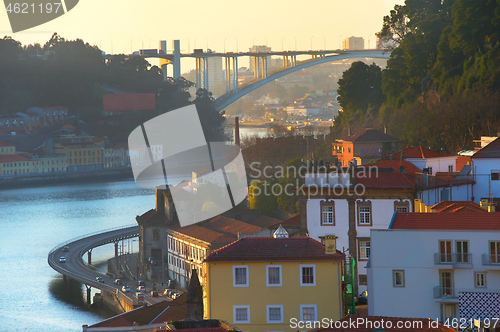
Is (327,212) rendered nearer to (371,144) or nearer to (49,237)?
(371,144)

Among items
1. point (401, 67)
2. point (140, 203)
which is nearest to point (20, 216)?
point (140, 203)

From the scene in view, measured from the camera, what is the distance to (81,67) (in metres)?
33.7

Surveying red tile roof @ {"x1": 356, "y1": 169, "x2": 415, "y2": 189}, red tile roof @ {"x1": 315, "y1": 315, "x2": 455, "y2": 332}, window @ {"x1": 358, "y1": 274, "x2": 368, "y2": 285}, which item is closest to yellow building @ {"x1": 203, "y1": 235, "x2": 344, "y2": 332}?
red tile roof @ {"x1": 315, "y1": 315, "x2": 455, "y2": 332}

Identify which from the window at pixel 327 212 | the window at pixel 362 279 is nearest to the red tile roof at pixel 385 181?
the window at pixel 327 212

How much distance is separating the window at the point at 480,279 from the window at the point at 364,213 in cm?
193

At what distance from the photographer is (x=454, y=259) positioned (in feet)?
11.8

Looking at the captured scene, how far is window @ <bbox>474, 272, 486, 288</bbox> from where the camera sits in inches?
144

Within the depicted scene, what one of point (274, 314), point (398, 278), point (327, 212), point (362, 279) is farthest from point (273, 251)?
point (327, 212)

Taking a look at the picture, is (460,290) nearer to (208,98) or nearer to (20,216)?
(20,216)

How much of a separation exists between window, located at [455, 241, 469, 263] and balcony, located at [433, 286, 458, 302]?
0.52 feet

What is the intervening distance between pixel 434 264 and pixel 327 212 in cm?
207

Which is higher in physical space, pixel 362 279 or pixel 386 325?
pixel 386 325

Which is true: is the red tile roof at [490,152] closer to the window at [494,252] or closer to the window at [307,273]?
the window at [494,252]

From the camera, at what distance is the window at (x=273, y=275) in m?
3.83
